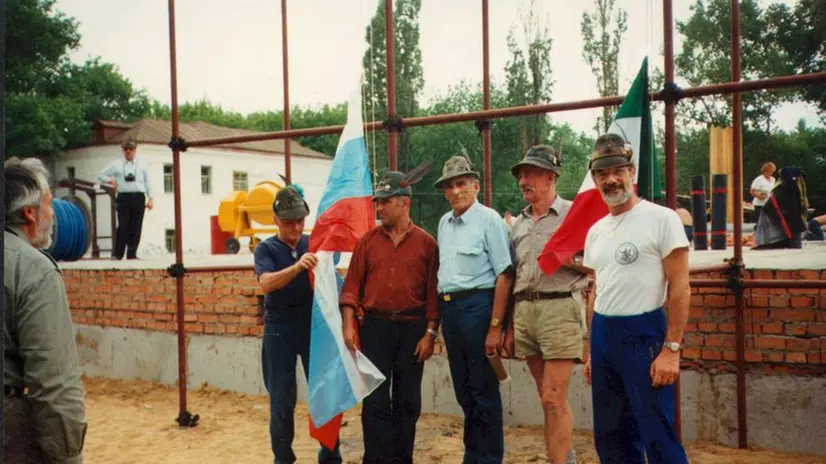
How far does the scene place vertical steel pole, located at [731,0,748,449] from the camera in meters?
4.43

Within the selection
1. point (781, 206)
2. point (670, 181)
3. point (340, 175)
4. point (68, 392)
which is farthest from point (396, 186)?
point (781, 206)

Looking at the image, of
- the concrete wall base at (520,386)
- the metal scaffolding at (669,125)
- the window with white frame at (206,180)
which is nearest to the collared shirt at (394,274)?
the metal scaffolding at (669,125)

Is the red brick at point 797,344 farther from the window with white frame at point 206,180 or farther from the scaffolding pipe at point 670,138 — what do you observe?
the window with white frame at point 206,180

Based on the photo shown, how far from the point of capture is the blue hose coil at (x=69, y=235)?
1162cm

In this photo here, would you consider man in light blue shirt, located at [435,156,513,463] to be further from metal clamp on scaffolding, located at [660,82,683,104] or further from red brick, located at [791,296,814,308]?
red brick, located at [791,296,814,308]

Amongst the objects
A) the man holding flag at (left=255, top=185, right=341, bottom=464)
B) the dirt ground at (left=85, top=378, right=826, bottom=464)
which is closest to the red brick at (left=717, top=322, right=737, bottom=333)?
the dirt ground at (left=85, top=378, right=826, bottom=464)

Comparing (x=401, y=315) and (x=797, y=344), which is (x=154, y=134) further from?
(x=797, y=344)

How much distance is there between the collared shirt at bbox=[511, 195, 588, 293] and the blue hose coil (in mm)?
9174

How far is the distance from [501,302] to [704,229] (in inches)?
296

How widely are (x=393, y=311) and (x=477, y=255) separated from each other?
576 millimetres

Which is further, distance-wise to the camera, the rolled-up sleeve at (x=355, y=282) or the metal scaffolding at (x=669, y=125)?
the rolled-up sleeve at (x=355, y=282)

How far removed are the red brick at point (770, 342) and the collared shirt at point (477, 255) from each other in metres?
1.78

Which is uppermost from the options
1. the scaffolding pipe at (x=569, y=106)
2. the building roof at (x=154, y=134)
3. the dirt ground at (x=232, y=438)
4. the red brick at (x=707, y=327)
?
the building roof at (x=154, y=134)

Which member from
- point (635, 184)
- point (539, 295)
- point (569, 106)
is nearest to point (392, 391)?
point (539, 295)
